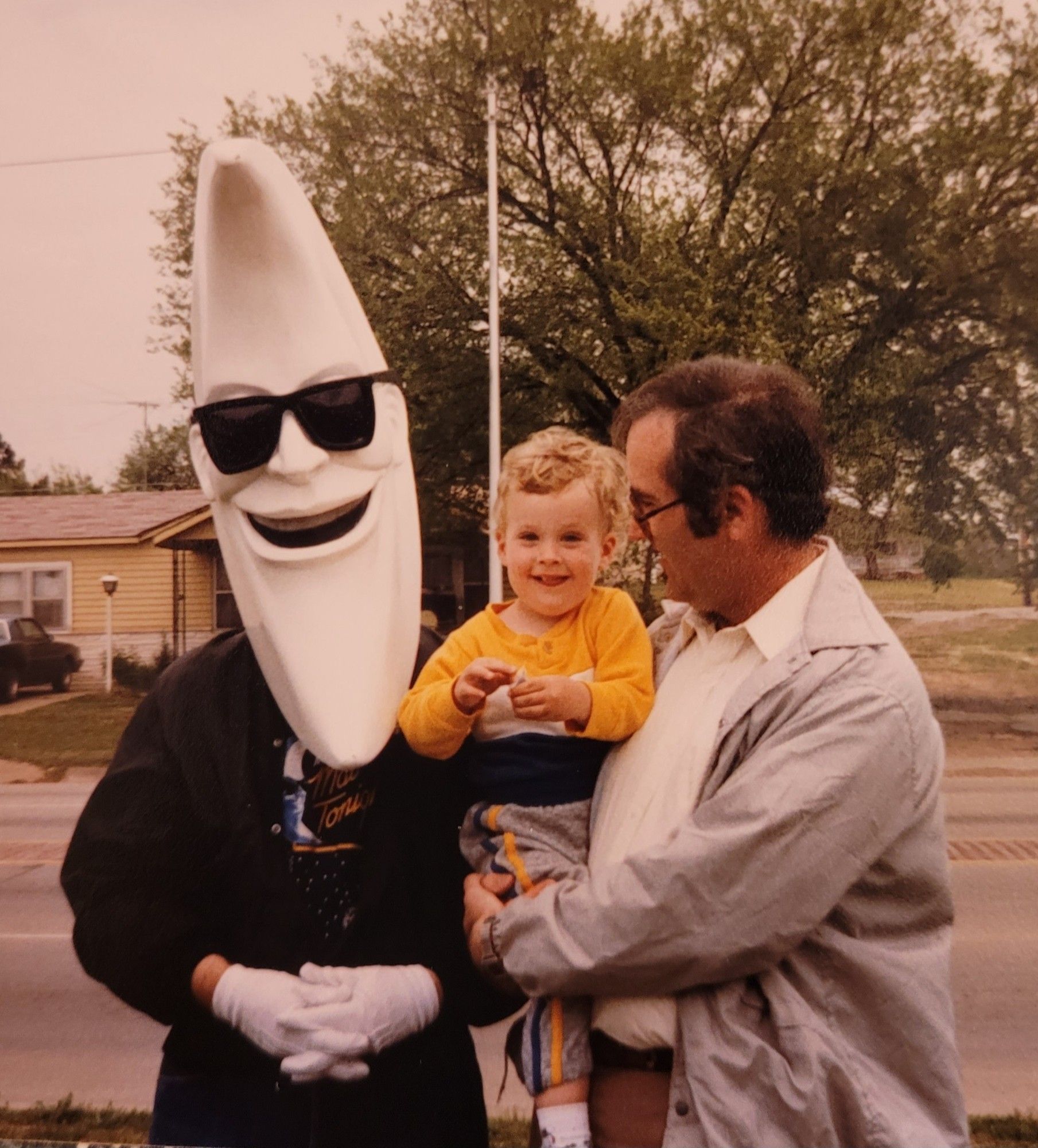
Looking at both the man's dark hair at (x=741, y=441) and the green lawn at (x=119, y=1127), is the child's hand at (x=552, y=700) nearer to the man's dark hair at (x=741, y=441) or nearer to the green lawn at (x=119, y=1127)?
the man's dark hair at (x=741, y=441)

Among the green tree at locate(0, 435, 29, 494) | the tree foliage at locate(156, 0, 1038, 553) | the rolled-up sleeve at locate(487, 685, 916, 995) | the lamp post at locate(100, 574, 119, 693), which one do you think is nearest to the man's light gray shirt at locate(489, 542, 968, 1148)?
the rolled-up sleeve at locate(487, 685, 916, 995)

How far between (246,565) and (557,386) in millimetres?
683

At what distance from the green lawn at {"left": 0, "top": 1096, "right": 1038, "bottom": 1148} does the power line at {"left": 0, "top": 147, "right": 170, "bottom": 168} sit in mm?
1964

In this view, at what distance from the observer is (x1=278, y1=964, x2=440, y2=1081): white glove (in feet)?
5.92

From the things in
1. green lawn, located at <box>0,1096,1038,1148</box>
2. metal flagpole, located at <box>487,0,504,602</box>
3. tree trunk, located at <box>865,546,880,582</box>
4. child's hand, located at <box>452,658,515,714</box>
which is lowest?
green lawn, located at <box>0,1096,1038,1148</box>

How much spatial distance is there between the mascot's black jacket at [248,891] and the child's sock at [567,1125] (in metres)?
0.35

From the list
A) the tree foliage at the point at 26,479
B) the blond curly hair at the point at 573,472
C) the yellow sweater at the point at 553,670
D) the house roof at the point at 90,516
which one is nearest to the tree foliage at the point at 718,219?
the blond curly hair at the point at 573,472

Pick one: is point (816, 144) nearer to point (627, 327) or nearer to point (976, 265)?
point (976, 265)

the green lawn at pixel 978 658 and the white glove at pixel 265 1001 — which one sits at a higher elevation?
the green lawn at pixel 978 658

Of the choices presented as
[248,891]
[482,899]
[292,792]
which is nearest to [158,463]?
[292,792]

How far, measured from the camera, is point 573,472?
1734 millimetres

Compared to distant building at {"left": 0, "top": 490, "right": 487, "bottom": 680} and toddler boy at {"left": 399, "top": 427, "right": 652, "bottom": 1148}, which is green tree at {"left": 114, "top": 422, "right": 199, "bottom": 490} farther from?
toddler boy at {"left": 399, "top": 427, "right": 652, "bottom": 1148}

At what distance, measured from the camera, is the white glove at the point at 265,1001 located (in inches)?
71.2

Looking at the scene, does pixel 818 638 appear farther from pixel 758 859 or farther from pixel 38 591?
pixel 38 591
